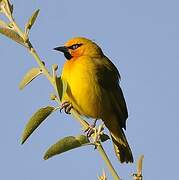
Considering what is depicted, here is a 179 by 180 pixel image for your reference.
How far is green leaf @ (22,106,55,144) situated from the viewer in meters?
2.30

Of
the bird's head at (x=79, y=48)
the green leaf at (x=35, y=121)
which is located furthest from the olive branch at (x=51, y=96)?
the bird's head at (x=79, y=48)

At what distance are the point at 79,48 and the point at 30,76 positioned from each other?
3541 mm

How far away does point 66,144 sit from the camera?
219 cm

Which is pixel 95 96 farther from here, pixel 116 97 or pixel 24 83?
pixel 24 83

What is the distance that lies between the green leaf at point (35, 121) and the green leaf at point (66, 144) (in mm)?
181

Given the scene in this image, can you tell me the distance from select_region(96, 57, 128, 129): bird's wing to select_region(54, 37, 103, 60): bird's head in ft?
0.95

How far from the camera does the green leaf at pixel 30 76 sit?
2.44 m

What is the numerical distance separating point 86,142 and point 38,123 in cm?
28

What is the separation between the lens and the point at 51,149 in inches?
83.9

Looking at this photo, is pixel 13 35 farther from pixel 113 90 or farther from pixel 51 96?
pixel 113 90

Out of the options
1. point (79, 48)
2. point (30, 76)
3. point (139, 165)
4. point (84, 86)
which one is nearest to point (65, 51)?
point (79, 48)

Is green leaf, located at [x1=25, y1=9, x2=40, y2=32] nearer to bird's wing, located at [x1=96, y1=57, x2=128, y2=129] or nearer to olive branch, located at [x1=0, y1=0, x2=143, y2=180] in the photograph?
olive branch, located at [x1=0, y1=0, x2=143, y2=180]

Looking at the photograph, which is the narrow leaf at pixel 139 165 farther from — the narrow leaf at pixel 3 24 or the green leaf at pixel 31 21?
the narrow leaf at pixel 3 24

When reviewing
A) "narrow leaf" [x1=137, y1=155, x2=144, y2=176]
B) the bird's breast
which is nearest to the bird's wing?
the bird's breast
